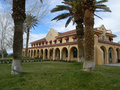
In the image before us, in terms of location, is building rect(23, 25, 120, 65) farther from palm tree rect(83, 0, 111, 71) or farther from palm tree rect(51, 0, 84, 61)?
palm tree rect(83, 0, 111, 71)

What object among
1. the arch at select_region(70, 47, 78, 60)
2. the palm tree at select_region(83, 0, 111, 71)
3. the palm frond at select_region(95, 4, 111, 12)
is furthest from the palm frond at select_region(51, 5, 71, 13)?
the arch at select_region(70, 47, 78, 60)

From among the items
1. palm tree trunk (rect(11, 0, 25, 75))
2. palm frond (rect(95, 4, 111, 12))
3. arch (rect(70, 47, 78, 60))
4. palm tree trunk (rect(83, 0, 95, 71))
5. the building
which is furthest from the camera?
arch (rect(70, 47, 78, 60))

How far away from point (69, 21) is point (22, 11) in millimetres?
11081

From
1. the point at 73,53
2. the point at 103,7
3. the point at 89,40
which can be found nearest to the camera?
the point at 89,40

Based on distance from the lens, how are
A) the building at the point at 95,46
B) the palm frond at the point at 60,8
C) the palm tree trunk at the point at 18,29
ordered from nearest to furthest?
the palm tree trunk at the point at 18,29 → the palm frond at the point at 60,8 → the building at the point at 95,46

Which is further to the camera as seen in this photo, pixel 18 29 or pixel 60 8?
pixel 60 8

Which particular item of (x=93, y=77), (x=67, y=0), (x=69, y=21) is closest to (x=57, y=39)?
(x=69, y=21)

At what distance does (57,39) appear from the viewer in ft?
102

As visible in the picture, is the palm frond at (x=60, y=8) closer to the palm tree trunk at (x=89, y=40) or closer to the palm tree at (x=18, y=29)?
the palm tree trunk at (x=89, y=40)

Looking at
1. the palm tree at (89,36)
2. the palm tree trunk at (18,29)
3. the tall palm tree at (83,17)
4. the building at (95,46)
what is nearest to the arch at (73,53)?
the building at (95,46)

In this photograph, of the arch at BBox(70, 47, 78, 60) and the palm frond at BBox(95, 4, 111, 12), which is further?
the arch at BBox(70, 47, 78, 60)

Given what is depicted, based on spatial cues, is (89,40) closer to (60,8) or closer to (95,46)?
(60,8)

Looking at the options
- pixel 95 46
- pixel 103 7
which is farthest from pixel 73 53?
pixel 103 7

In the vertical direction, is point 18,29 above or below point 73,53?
above
